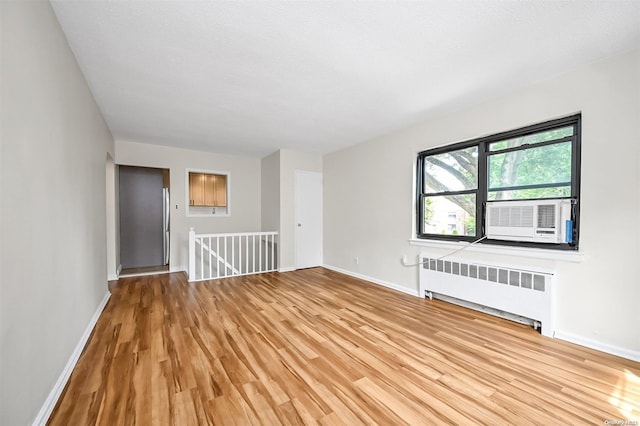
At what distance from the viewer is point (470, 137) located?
9.77 feet

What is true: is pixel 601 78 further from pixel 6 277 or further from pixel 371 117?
pixel 6 277

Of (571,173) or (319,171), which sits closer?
(571,173)

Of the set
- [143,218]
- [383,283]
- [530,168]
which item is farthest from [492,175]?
[143,218]

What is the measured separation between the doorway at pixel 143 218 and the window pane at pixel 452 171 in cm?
505

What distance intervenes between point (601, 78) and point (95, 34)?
3.96 meters

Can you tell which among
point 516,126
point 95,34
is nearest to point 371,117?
point 516,126

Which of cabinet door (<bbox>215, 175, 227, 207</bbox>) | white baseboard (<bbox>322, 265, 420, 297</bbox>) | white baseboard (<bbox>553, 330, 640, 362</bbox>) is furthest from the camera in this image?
cabinet door (<bbox>215, 175, 227, 207</bbox>)

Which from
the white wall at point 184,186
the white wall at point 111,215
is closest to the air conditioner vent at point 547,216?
the white wall at point 184,186

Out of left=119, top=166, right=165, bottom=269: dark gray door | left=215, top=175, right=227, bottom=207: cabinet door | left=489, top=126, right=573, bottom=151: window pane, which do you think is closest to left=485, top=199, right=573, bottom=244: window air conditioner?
left=489, top=126, right=573, bottom=151: window pane

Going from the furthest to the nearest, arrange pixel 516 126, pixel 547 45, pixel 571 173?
Answer: pixel 516 126 < pixel 571 173 < pixel 547 45

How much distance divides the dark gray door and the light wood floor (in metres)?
2.97

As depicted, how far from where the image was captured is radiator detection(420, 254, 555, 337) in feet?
7.67

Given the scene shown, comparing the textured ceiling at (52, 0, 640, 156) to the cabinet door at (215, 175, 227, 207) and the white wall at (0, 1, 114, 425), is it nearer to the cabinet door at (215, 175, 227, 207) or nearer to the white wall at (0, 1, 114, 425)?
the white wall at (0, 1, 114, 425)

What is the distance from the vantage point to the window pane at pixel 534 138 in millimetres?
2385
